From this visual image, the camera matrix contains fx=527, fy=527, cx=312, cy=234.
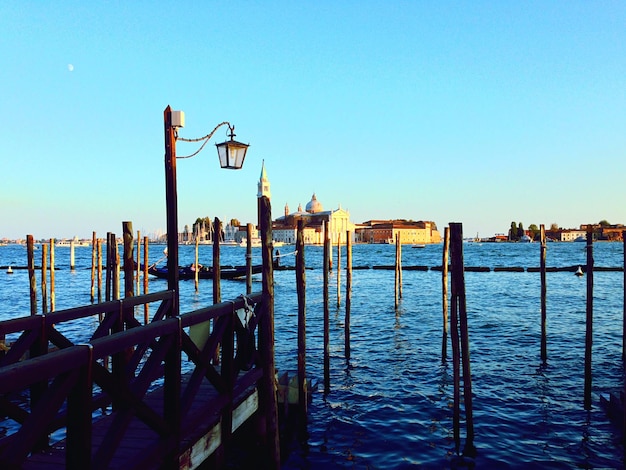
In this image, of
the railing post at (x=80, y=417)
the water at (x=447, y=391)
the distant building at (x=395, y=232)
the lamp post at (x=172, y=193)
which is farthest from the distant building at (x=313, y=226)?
the railing post at (x=80, y=417)

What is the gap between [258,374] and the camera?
237 inches

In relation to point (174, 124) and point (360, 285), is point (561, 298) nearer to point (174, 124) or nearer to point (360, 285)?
point (360, 285)

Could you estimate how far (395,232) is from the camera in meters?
149

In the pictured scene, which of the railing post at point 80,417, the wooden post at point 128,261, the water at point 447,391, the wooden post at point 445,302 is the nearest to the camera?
the railing post at point 80,417

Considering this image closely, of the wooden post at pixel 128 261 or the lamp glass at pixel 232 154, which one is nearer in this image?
the lamp glass at pixel 232 154

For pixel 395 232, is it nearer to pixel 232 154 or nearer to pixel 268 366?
pixel 232 154

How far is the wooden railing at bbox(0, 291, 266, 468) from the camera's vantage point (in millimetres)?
2670

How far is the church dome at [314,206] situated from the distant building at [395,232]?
46.9ft

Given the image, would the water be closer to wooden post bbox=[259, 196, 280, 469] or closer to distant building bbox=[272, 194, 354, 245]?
wooden post bbox=[259, 196, 280, 469]

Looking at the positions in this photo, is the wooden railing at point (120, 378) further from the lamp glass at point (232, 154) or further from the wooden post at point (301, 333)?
the lamp glass at point (232, 154)

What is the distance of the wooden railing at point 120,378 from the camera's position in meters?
2.67

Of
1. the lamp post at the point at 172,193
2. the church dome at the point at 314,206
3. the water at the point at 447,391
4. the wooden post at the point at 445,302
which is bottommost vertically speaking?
the water at the point at 447,391

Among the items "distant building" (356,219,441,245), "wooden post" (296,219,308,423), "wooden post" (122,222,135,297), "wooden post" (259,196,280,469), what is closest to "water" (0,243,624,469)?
"wooden post" (296,219,308,423)

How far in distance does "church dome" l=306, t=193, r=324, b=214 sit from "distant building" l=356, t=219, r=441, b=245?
14.3 metres
